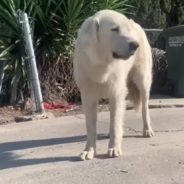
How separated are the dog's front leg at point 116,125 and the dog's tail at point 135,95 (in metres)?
1.17

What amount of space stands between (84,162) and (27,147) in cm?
132

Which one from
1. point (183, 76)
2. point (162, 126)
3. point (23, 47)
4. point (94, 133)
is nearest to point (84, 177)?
point (94, 133)

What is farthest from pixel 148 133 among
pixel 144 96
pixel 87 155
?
pixel 87 155

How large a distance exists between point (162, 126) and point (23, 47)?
3.51 meters

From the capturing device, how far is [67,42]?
11062mm

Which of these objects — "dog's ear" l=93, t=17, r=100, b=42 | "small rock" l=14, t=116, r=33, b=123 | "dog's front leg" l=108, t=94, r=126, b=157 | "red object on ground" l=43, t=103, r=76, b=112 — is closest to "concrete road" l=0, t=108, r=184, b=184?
"dog's front leg" l=108, t=94, r=126, b=157

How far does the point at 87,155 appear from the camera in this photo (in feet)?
20.2

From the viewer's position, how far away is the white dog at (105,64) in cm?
567

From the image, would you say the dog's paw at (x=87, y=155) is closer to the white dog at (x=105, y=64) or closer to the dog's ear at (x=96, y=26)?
the white dog at (x=105, y=64)

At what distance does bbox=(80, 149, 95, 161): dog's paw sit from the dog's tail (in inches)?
59.6

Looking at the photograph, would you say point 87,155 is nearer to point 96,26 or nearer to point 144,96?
point 96,26

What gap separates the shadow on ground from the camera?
6.28m

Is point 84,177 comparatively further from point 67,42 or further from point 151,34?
point 151,34

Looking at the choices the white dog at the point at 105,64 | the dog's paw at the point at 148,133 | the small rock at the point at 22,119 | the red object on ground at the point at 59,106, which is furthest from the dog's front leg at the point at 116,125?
the red object on ground at the point at 59,106
